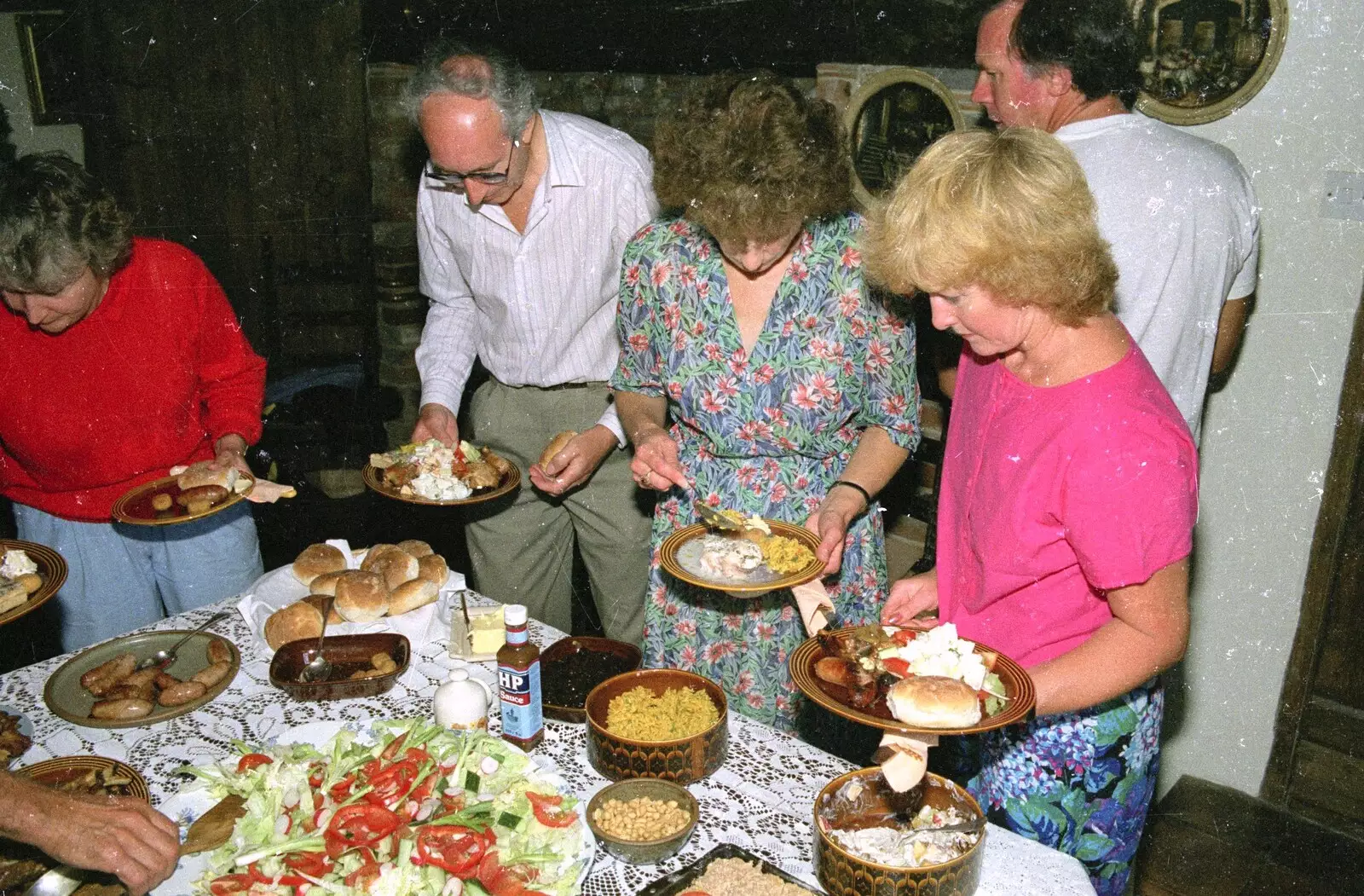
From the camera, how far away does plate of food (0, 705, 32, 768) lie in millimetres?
2256

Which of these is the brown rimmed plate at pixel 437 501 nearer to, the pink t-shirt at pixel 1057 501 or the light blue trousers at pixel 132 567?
the light blue trousers at pixel 132 567

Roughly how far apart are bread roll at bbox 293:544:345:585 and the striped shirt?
0.80 meters

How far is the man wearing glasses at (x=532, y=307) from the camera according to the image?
329cm

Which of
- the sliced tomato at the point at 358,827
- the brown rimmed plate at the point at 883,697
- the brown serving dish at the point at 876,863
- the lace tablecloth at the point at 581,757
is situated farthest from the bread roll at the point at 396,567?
the brown serving dish at the point at 876,863

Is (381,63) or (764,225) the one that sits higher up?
(381,63)

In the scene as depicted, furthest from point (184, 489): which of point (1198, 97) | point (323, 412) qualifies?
point (1198, 97)

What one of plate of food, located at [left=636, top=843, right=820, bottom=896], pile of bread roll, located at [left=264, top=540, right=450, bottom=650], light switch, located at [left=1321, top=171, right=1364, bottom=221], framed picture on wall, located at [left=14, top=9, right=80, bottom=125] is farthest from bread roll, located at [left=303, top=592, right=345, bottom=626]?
framed picture on wall, located at [left=14, top=9, right=80, bottom=125]

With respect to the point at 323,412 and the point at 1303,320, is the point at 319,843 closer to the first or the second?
the point at 1303,320

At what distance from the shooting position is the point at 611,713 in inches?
87.7

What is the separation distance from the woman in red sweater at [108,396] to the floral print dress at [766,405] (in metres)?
1.42

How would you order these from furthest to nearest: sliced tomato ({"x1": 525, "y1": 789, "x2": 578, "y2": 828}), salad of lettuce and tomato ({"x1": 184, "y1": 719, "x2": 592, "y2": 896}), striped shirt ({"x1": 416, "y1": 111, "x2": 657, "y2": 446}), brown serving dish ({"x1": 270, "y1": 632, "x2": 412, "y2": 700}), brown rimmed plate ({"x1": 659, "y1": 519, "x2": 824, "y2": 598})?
striped shirt ({"x1": 416, "y1": 111, "x2": 657, "y2": 446}), brown serving dish ({"x1": 270, "y1": 632, "x2": 412, "y2": 700}), brown rimmed plate ({"x1": 659, "y1": 519, "x2": 824, "y2": 598}), sliced tomato ({"x1": 525, "y1": 789, "x2": 578, "y2": 828}), salad of lettuce and tomato ({"x1": 184, "y1": 719, "x2": 592, "y2": 896})

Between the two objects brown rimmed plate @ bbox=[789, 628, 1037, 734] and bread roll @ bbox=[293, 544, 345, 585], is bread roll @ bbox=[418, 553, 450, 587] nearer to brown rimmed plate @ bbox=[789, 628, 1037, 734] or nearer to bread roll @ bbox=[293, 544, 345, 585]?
bread roll @ bbox=[293, 544, 345, 585]

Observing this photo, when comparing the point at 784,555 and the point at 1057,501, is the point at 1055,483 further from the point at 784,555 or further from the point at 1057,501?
the point at 784,555

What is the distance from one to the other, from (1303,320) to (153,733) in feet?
12.0
